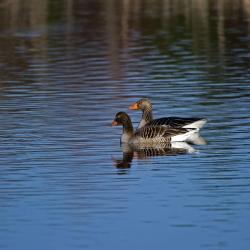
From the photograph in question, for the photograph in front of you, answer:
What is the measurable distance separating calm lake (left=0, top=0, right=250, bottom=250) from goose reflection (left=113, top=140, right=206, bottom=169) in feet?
0.24

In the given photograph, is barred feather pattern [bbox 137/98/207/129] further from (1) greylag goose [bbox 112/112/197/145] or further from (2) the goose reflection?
(2) the goose reflection

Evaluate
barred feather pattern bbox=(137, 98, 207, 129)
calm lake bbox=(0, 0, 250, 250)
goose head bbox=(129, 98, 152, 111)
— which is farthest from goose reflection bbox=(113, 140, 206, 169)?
goose head bbox=(129, 98, 152, 111)

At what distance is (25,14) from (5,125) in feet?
118

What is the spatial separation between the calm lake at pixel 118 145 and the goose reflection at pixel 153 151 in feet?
0.24

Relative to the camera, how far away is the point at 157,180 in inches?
757

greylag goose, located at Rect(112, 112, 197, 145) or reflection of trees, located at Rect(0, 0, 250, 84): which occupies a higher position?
greylag goose, located at Rect(112, 112, 197, 145)

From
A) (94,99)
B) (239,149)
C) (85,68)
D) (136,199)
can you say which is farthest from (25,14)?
(136,199)

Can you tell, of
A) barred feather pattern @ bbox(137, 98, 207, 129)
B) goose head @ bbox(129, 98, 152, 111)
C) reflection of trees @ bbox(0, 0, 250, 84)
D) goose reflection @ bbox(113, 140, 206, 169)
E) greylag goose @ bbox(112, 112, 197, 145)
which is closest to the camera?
goose reflection @ bbox(113, 140, 206, 169)

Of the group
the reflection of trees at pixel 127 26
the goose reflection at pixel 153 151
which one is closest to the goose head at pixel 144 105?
the goose reflection at pixel 153 151

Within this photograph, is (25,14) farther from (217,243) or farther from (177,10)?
(217,243)

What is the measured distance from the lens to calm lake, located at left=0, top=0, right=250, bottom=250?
52.9 ft

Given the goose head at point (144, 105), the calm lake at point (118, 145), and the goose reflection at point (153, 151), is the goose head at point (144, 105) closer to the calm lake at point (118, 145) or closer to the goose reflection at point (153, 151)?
the calm lake at point (118, 145)

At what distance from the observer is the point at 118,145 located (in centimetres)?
2338

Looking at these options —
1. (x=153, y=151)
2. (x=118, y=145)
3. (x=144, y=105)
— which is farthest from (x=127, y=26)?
(x=153, y=151)
